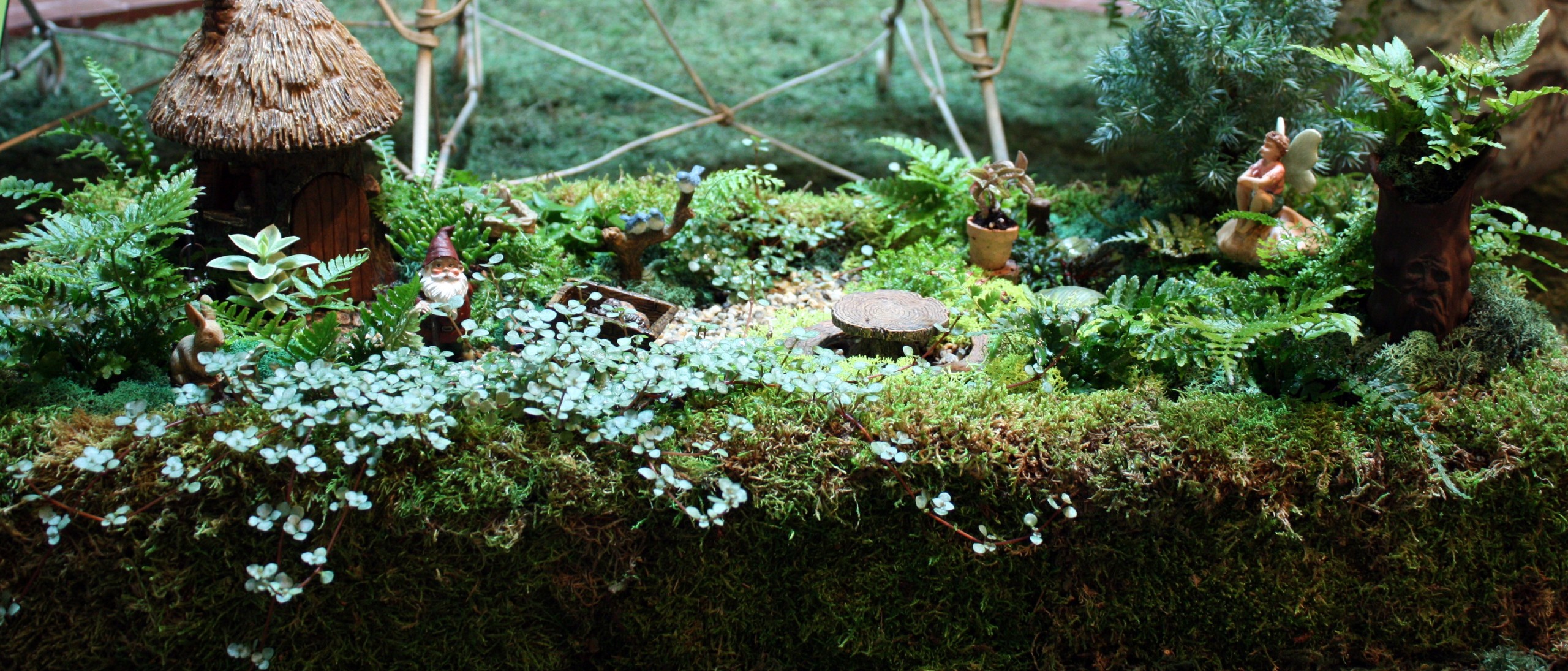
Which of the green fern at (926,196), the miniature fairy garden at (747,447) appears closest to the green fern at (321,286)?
the miniature fairy garden at (747,447)

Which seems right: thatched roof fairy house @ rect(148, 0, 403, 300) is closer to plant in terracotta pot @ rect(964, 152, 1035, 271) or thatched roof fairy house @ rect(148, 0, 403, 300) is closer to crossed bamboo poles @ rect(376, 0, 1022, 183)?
crossed bamboo poles @ rect(376, 0, 1022, 183)

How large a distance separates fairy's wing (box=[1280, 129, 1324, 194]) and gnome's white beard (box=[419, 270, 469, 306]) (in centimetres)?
272

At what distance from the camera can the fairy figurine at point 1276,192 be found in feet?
11.2

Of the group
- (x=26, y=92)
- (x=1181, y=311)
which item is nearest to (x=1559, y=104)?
(x=1181, y=311)

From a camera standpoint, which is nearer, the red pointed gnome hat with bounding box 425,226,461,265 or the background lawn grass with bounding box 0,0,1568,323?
the red pointed gnome hat with bounding box 425,226,461,265

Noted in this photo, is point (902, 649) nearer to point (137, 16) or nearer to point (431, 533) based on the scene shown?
point (431, 533)

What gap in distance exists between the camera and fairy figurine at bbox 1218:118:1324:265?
11.2 feet

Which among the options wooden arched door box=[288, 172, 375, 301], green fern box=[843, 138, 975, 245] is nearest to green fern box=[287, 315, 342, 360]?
wooden arched door box=[288, 172, 375, 301]

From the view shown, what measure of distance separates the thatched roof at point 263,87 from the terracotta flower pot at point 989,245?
212 cm

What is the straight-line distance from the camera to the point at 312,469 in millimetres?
2494

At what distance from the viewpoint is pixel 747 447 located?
2.69 m

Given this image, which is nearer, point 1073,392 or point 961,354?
point 1073,392

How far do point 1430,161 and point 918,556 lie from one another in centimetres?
181

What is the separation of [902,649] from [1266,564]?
3.40ft
